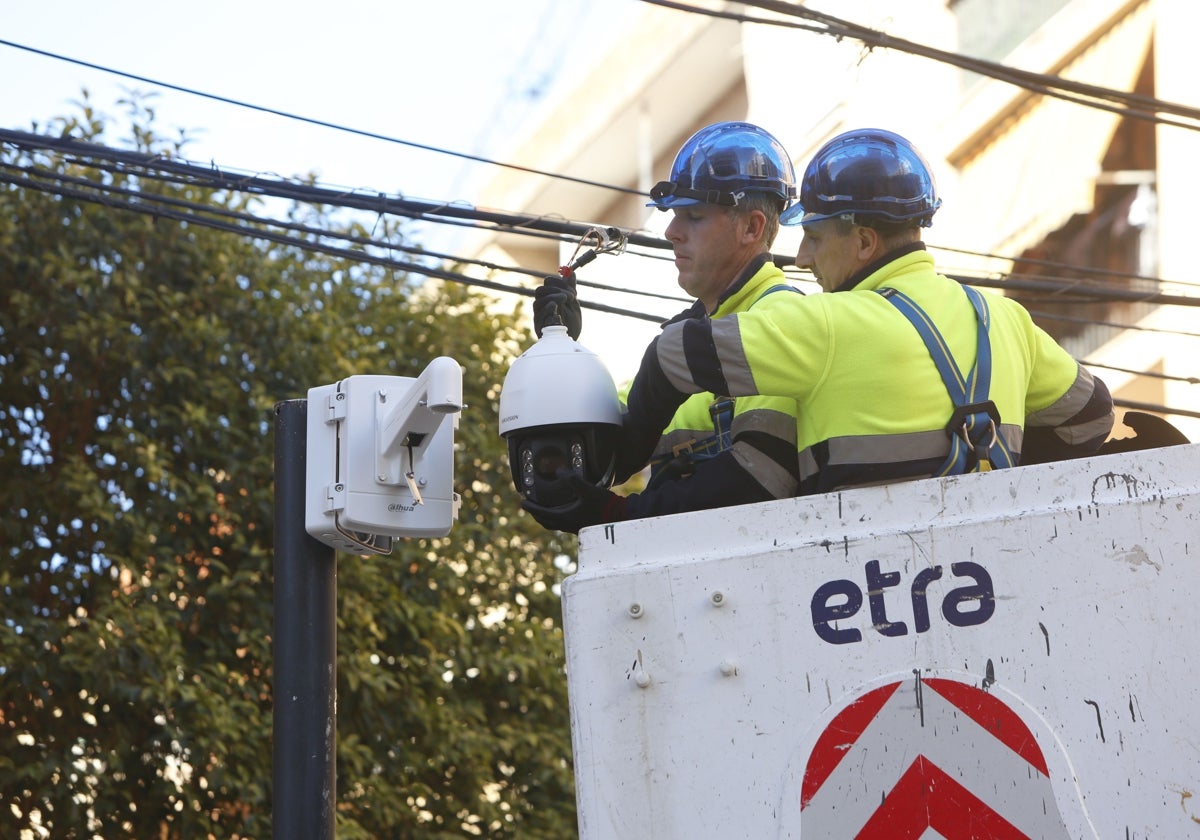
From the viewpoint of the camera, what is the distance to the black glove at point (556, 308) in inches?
143

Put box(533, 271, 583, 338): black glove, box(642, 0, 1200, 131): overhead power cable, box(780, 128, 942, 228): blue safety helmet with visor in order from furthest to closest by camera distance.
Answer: box(642, 0, 1200, 131): overhead power cable → box(533, 271, 583, 338): black glove → box(780, 128, 942, 228): blue safety helmet with visor

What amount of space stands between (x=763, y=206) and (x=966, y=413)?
3.16 feet

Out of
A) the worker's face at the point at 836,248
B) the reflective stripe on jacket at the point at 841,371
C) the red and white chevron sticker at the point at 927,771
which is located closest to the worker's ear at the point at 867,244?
the worker's face at the point at 836,248

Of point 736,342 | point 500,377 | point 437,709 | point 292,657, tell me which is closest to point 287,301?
point 500,377

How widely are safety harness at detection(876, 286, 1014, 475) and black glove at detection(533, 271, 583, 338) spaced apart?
79 centimetres

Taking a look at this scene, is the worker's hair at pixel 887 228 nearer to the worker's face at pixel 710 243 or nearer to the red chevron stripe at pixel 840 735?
the worker's face at pixel 710 243

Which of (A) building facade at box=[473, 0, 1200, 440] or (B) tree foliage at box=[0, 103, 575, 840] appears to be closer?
(B) tree foliage at box=[0, 103, 575, 840]

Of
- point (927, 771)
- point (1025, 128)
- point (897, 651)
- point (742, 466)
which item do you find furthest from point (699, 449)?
point (1025, 128)

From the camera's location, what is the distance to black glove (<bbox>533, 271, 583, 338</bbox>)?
11.9 ft

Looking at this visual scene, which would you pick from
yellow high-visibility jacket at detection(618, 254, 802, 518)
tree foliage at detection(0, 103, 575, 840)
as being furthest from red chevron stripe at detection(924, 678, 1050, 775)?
tree foliage at detection(0, 103, 575, 840)

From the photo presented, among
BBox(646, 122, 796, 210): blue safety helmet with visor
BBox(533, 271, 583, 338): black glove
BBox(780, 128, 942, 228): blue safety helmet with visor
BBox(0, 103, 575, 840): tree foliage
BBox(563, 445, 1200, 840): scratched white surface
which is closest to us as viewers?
BBox(563, 445, 1200, 840): scratched white surface

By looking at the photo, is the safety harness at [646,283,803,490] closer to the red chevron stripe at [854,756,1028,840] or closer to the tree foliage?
the red chevron stripe at [854,756,1028,840]

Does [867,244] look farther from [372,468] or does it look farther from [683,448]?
[372,468]

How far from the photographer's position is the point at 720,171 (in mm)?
3822
